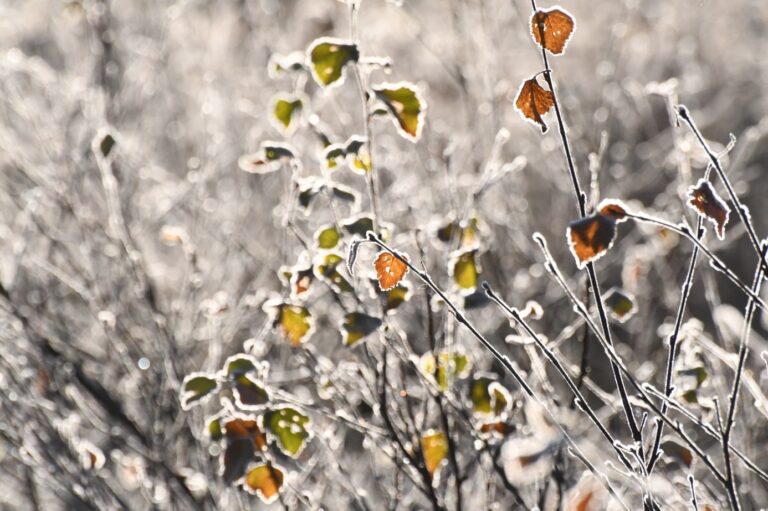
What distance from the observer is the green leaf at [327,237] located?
5.82 feet

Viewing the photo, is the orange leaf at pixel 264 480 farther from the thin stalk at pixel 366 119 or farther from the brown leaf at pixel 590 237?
the brown leaf at pixel 590 237

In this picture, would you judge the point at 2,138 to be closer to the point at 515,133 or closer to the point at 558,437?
the point at 558,437

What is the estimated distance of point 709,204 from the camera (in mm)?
1229

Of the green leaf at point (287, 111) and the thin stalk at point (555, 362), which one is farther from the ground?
the green leaf at point (287, 111)

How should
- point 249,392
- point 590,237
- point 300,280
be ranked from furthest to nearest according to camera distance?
point 300,280 < point 249,392 < point 590,237

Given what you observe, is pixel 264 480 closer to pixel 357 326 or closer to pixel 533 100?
pixel 357 326

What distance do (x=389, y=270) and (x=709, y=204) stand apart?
48 cm

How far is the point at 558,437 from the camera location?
121 centimetres

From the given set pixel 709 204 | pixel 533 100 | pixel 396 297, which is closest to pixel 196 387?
pixel 396 297

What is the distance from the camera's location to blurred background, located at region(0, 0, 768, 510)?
2.39 m


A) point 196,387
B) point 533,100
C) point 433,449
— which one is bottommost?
point 433,449

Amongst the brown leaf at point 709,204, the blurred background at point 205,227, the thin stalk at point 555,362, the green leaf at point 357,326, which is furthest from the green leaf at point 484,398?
the brown leaf at point 709,204

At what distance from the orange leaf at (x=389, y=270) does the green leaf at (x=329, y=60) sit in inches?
16.2

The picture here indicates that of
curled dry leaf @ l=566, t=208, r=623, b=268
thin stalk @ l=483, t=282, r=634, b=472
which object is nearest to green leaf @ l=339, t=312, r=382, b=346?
thin stalk @ l=483, t=282, r=634, b=472
